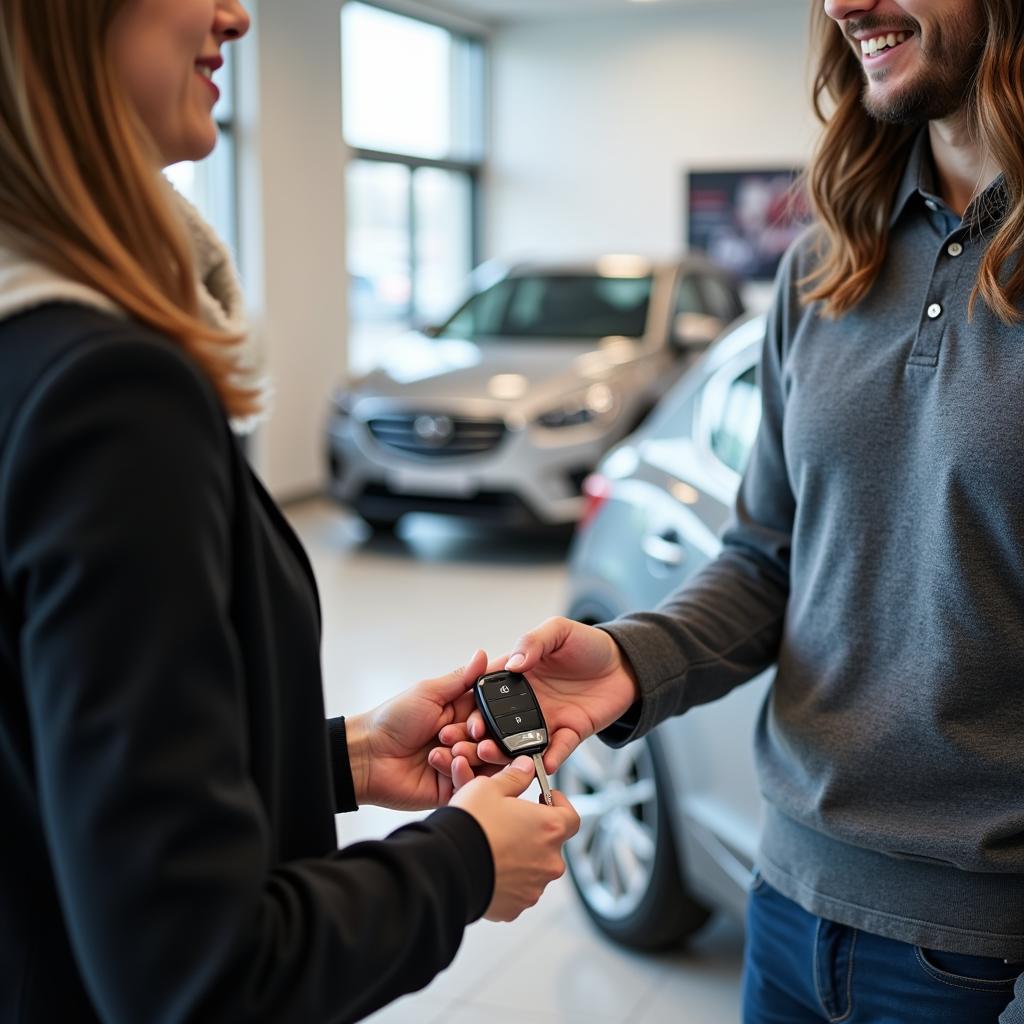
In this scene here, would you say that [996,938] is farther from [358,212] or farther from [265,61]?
[358,212]

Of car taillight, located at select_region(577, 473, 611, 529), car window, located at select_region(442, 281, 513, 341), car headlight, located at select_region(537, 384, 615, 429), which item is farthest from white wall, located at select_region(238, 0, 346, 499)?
Result: car taillight, located at select_region(577, 473, 611, 529)

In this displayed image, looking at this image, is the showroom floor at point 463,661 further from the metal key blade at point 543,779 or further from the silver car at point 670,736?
the metal key blade at point 543,779

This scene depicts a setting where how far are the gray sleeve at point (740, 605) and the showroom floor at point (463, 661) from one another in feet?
4.57

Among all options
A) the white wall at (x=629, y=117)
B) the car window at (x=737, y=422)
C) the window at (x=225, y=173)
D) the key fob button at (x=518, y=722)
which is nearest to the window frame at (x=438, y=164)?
the white wall at (x=629, y=117)

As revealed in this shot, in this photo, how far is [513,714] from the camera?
1300mm

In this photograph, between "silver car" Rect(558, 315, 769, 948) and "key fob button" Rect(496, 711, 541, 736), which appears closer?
"key fob button" Rect(496, 711, 541, 736)

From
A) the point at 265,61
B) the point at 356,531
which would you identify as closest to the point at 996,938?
the point at 356,531

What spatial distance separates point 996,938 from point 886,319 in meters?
0.59

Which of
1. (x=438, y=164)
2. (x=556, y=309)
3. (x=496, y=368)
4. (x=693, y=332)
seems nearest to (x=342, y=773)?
(x=496, y=368)

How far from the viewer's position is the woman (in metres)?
0.75

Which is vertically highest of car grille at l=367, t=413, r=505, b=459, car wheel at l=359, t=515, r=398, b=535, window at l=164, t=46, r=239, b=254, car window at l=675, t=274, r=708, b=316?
window at l=164, t=46, r=239, b=254

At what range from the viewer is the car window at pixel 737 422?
2.54 m

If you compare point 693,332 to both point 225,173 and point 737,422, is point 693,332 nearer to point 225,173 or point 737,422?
point 225,173

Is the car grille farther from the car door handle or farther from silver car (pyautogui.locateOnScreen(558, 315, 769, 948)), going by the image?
the car door handle
